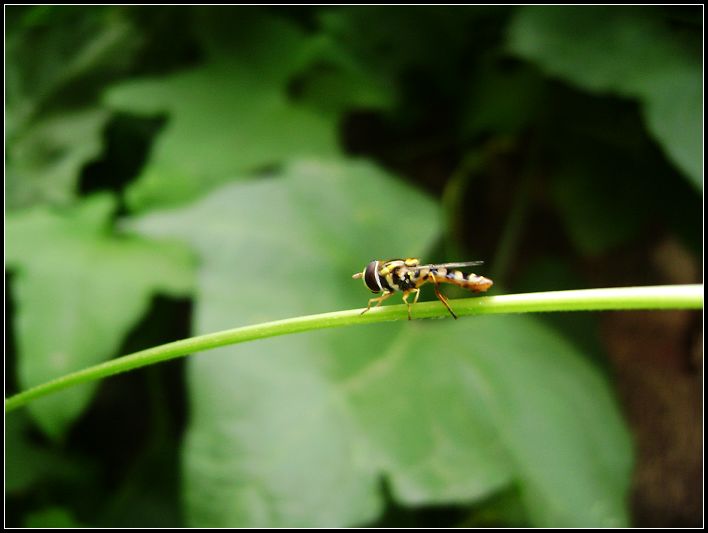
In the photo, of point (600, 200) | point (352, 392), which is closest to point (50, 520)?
point (352, 392)

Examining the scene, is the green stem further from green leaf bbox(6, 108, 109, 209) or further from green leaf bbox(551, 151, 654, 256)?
green leaf bbox(551, 151, 654, 256)

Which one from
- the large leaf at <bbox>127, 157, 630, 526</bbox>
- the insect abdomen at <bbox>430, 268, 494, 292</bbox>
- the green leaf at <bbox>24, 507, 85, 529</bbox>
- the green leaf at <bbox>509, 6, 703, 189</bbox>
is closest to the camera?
the insect abdomen at <bbox>430, 268, 494, 292</bbox>

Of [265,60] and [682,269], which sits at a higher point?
[265,60]

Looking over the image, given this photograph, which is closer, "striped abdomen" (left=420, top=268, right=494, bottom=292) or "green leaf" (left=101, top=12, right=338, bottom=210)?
"striped abdomen" (left=420, top=268, right=494, bottom=292)

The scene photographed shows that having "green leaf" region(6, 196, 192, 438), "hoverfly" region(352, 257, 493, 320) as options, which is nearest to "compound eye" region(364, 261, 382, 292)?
"hoverfly" region(352, 257, 493, 320)

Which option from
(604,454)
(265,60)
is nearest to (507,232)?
(604,454)

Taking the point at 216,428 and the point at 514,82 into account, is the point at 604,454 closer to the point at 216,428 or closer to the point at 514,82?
the point at 216,428

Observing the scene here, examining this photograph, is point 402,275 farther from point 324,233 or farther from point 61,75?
point 61,75
